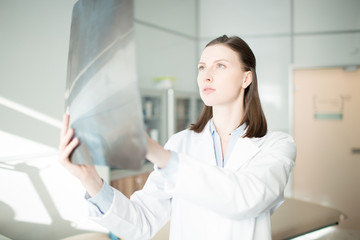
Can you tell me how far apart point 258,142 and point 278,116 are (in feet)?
10.5

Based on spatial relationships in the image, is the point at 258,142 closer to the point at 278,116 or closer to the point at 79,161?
the point at 79,161

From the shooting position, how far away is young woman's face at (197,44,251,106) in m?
1.09

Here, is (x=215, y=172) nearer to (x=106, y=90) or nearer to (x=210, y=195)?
(x=210, y=195)

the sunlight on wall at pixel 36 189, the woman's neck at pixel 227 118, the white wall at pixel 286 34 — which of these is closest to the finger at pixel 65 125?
the woman's neck at pixel 227 118

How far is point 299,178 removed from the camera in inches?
161

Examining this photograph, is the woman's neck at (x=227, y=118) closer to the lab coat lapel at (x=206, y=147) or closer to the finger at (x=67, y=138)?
the lab coat lapel at (x=206, y=147)

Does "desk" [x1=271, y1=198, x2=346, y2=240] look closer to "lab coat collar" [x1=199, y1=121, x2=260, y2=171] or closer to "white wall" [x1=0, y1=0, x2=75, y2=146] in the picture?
"lab coat collar" [x1=199, y1=121, x2=260, y2=171]

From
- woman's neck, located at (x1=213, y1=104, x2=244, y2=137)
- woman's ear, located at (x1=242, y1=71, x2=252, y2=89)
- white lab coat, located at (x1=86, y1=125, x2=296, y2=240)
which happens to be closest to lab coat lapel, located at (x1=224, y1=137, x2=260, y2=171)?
white lab coat, located at (x1=86, y1=125, x2=296, y2=240)

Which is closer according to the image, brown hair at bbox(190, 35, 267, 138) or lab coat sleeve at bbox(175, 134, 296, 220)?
lab coat sleeve at bbox(175, 134, 296, 220)

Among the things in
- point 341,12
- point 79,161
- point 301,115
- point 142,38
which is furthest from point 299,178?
point 79,161

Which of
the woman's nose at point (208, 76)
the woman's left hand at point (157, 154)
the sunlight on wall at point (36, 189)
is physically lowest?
the sunlight on wall at point (36, 189)

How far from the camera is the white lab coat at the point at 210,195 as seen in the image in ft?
2.22

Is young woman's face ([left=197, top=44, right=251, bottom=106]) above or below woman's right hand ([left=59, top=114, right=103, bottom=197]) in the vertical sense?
above

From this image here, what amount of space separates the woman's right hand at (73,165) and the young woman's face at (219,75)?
486mm
